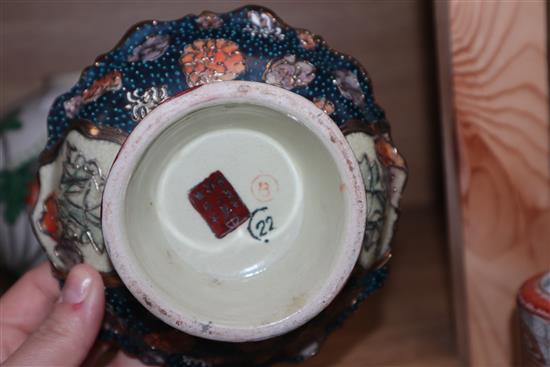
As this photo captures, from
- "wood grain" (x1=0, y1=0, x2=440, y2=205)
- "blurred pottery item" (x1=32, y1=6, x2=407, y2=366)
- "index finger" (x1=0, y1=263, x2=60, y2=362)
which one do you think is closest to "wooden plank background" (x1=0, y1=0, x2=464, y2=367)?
"wood grain" (x1=0, y1=0, x2=440, y2=205)

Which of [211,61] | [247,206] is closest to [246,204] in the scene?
[247,206]

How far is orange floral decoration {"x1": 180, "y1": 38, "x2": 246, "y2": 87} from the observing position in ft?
2.14

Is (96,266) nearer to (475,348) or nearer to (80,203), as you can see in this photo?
(80,203)

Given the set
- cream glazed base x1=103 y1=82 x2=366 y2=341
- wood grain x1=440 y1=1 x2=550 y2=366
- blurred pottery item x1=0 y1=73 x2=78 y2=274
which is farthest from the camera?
blurred pottery item x1=0 y1=73 x2=78 y2=274

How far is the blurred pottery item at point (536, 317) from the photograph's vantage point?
669 mm

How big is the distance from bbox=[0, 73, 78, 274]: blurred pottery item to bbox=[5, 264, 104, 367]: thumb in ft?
0.95

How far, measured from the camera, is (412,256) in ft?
3.71

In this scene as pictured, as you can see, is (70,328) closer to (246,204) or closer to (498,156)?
(246,204)

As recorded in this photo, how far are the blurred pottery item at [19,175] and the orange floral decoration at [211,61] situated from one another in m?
0.32

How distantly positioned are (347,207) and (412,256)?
1.78 feet

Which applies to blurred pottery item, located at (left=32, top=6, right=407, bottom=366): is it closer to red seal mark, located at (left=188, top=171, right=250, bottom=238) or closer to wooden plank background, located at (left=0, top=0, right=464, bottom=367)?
red seal mark, located at (left=188, top=171, right=250, bottom=238)

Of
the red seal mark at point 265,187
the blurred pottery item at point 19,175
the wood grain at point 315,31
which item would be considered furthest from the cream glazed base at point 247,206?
the blurred pottery item at point 19,175

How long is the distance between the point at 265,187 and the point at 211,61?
5.2 inches

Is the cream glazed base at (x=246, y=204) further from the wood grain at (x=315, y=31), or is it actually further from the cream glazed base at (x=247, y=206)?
the wood grain at (x=315, y=31)
